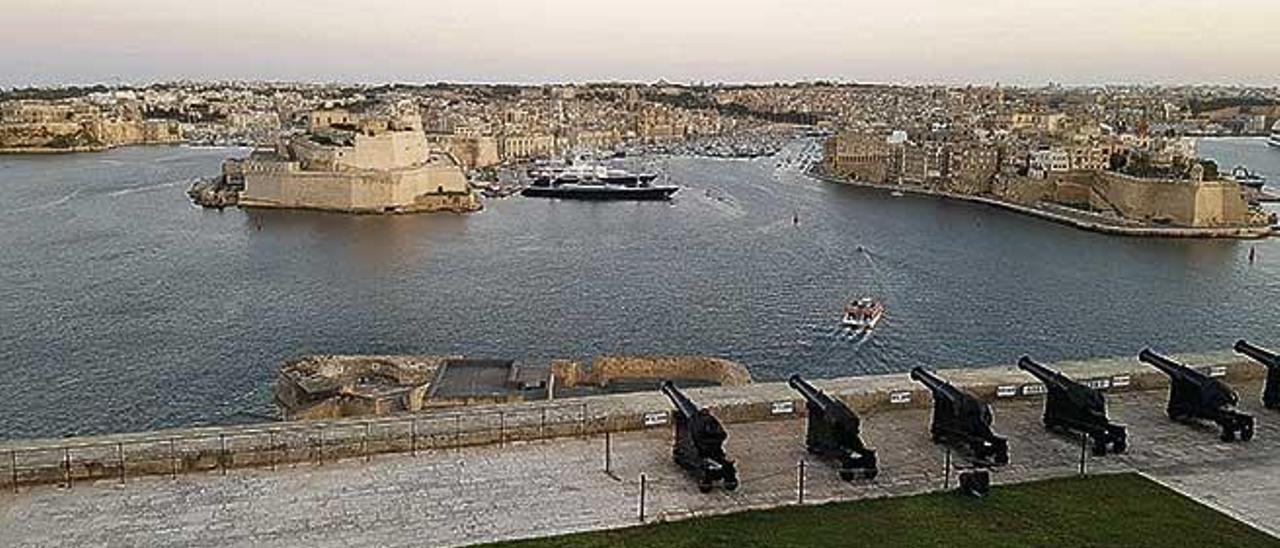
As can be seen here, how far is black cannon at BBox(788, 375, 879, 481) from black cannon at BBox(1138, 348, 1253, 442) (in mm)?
2342

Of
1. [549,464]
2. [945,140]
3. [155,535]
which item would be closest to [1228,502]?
[549,464]

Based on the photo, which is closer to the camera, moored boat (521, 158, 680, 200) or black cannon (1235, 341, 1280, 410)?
black cannon (1235, 341, 1280, 410)

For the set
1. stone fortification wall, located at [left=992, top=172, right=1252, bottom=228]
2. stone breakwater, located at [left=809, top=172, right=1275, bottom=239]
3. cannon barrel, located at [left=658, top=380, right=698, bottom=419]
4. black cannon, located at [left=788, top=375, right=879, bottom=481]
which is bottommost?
stone breakwater, located at [left=809, top=172, right=1275, bottom=239]

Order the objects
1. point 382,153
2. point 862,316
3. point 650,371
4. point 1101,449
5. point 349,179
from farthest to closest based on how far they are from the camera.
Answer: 1. point 382,153
2. point 349,179
3. point 862,316
4. point 650,371
5. point 1101,449

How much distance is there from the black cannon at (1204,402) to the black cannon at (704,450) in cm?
325

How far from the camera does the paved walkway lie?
5.55 meters

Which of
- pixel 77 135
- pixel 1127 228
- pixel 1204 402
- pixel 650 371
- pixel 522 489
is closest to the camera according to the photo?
pixel 522 489

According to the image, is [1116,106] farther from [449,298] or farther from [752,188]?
[449,298]

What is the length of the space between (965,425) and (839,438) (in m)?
0.85

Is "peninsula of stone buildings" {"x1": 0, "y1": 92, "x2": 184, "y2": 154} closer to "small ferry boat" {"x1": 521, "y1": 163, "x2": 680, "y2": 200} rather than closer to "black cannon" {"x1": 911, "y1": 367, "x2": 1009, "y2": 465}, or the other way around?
"small ferry boat" {"x1": 521, "y1": 163, "x2": 680, "y2": 200}

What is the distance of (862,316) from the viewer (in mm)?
18375

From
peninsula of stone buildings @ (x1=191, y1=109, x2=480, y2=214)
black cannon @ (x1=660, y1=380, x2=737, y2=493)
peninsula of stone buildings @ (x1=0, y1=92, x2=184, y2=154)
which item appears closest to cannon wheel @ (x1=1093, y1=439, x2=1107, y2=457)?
black cannon @ (x1=660, y1=380, x2=737, y2=493)

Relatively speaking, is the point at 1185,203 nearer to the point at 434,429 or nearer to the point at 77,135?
the point at 434,429

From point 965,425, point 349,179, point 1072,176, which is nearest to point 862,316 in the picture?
point 965,425
